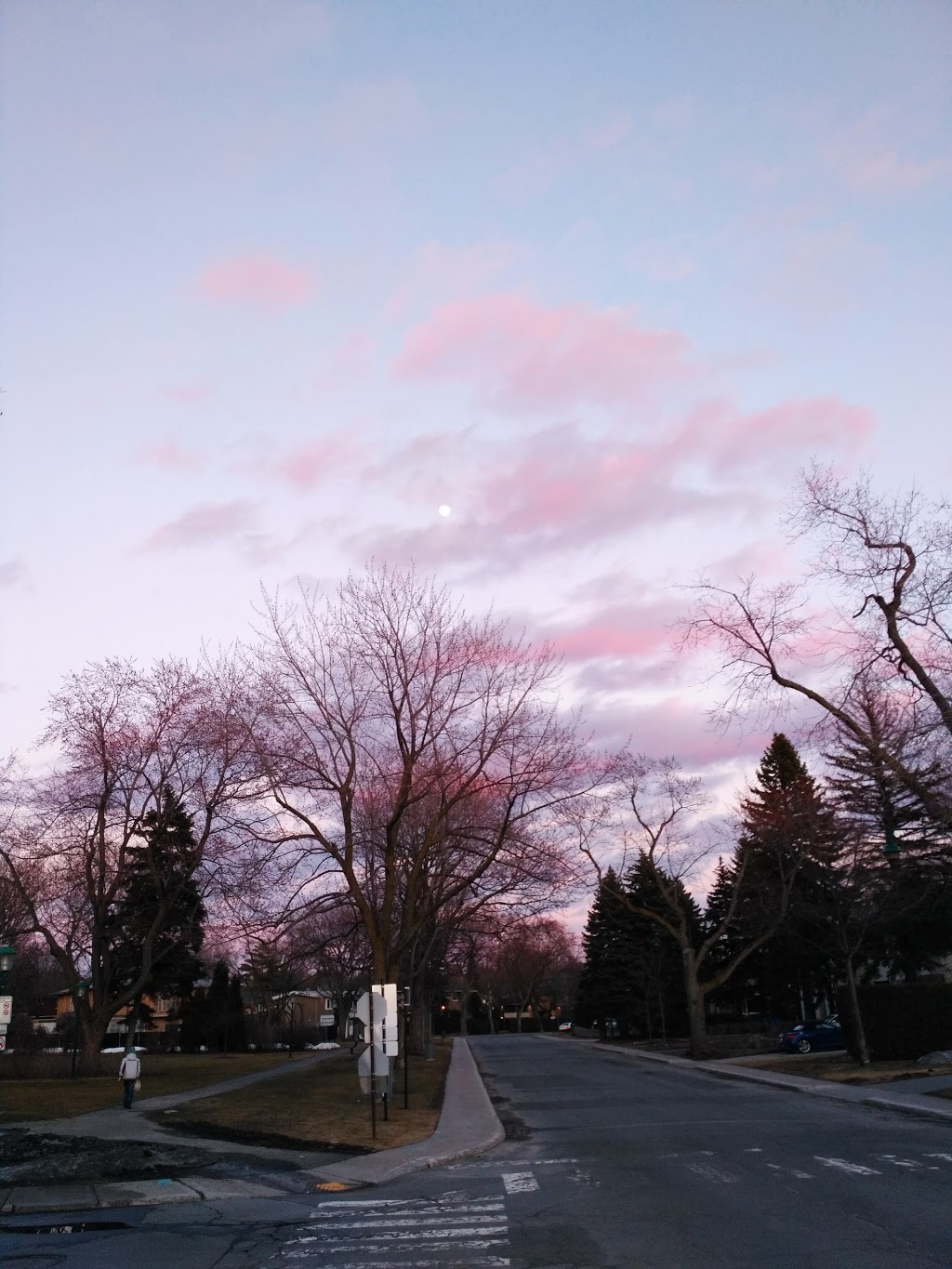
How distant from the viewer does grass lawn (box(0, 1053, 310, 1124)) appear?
2286 cm

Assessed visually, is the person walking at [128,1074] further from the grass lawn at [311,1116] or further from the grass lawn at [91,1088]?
the grass lawn at [311,1116]

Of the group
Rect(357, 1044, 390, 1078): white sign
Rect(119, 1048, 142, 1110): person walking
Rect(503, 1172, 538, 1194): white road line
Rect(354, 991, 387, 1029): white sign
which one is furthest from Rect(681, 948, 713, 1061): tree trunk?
Rect(503, 1172, 538, 1194): white road line

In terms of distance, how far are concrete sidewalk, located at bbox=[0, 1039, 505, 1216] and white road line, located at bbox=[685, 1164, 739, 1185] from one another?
3939 mm

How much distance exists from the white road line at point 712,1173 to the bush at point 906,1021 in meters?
19.2

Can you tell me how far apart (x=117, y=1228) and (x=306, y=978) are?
66.2m

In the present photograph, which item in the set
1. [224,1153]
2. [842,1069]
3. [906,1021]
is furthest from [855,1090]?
[224,1153]

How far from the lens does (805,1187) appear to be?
37.3 ft

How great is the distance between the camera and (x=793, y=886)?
38312 millimetres

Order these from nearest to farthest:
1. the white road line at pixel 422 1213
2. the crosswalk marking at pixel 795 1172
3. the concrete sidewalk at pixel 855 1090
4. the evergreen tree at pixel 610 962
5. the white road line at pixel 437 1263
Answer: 1. the white road line at pixel 437 1263
2. the white road line at pixel 422 1213
3. the crosswalk marking at pixel 795 1172
4. the concrete sidewalk at pixel 855 1090
5. the evergreen tree at pixel 610 962

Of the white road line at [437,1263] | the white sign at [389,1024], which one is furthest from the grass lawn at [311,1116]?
the white road line at [437,1263]

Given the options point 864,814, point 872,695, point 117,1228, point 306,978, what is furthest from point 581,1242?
point 306,978

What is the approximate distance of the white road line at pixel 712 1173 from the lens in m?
12.2

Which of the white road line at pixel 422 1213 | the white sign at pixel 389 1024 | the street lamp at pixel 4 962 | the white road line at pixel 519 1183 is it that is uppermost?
the street lamp at pixel 4 962

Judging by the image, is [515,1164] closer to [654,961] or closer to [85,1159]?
[85,1159]
